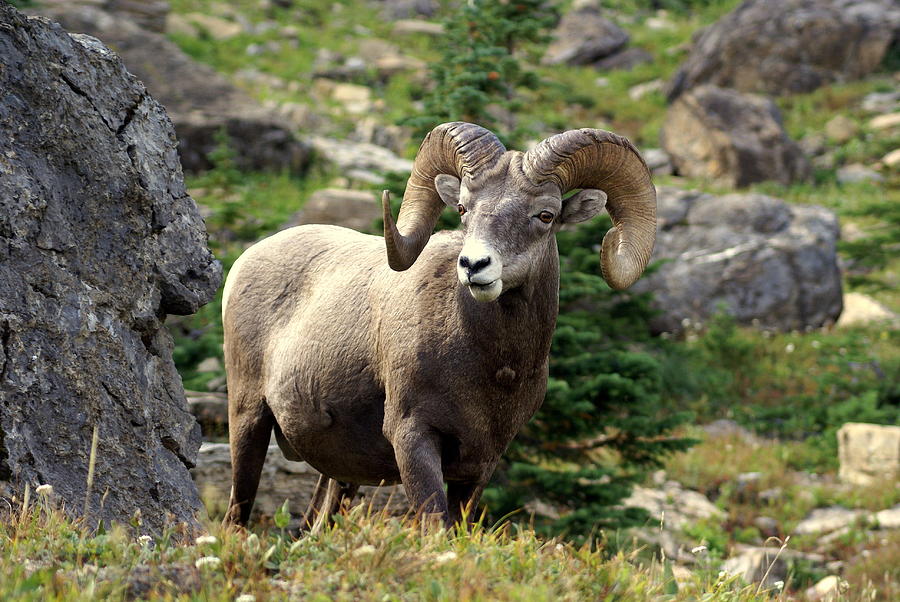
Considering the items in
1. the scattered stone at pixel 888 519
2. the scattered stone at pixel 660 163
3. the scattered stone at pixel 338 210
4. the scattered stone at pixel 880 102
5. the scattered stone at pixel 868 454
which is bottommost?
the scattered stone at pixel 888 519

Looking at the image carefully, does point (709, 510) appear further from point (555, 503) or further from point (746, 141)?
point (746, 141)

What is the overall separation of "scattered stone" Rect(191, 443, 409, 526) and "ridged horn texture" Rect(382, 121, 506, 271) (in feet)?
9.40

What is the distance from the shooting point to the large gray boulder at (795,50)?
30.9m

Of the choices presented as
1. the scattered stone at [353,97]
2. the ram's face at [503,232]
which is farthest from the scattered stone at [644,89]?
the ram's face at [503,232]

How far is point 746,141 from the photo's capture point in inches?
947

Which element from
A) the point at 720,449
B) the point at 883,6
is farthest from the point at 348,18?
the point at 720,449

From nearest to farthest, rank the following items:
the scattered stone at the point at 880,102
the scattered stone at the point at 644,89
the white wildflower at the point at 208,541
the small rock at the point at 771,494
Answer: the white wildflower at the point at 208,541
the small rock at the point at 771,494
the scattered stone at the point at 880,102
the scattered stone at the point at 644,89

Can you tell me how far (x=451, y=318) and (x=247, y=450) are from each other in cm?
192

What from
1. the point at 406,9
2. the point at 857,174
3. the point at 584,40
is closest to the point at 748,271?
the point at 857,174

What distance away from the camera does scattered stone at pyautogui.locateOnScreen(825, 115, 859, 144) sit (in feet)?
90.4

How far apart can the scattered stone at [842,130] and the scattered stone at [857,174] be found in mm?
1606

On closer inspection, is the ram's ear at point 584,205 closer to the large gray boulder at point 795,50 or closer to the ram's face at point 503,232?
the ram's face at point 503,232

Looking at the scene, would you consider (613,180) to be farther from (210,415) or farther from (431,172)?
(210,415)

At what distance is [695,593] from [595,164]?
229 cm
